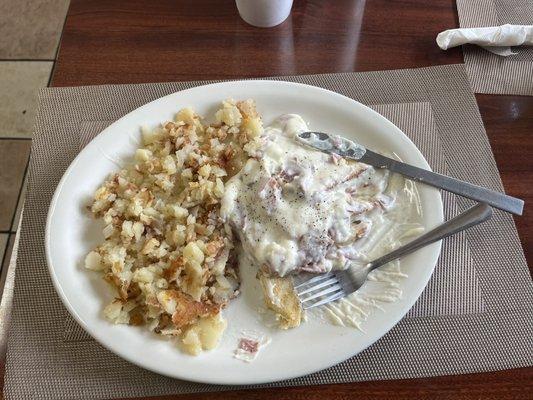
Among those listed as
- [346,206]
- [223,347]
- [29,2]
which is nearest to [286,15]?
[346,206]

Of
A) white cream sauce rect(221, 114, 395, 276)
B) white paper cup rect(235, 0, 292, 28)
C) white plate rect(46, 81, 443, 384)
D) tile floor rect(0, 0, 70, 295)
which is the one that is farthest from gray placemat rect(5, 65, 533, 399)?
tile floor rect(0, 0, 70, 295)

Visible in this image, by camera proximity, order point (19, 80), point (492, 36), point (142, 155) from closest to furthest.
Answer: point (142, 155), point (492, 36), point (19, 80)

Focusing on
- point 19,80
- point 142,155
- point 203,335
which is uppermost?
point 142,155

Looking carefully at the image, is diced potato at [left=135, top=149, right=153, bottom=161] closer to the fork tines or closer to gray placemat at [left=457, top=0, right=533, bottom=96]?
the fork tines

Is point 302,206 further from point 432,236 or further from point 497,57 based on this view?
point 497,57

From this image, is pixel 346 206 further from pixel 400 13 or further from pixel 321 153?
pixel 400 13

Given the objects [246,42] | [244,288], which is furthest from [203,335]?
[246,42]
